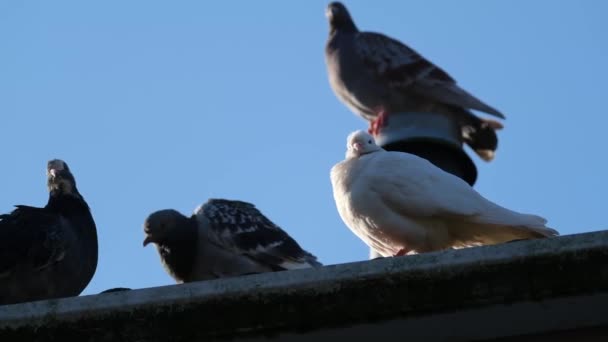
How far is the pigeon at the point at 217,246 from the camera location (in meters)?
8.81

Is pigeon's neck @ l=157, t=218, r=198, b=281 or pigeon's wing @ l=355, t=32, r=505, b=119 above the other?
pigeon's wing @ l=355, t=32, r=505, b=119

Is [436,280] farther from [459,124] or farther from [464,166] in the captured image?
[459,124]

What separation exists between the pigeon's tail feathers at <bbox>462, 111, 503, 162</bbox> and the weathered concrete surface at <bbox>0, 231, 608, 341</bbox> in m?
8.85

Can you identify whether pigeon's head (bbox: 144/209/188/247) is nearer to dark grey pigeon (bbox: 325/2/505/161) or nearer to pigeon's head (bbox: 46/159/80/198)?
pigeon's head (bbox: 46/159/80/198)

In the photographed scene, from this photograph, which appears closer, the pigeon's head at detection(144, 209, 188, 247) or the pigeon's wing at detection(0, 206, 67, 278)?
the pigeon's wing at detection(0, 206, 67, 278)

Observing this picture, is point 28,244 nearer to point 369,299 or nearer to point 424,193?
point 424,193

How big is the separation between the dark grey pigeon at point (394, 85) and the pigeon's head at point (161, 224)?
198 inches

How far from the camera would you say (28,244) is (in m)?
8.04

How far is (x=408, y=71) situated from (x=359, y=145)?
6.88 m

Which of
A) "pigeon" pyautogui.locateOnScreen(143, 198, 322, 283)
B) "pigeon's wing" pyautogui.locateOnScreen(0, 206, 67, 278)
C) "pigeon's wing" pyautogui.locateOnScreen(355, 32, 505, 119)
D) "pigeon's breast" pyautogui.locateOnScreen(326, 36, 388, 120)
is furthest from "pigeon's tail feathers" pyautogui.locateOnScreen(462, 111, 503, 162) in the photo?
"pigeon's wing" pyautogui.locateOnScreen(0, 206, 67, 278)

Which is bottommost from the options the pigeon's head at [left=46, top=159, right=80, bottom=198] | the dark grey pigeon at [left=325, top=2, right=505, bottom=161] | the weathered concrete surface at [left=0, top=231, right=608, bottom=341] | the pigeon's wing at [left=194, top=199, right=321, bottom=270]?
the weathered concrete surface at [left=0, top=231, right=608, bottom=341]

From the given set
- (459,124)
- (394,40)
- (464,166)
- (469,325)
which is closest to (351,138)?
(464,166)

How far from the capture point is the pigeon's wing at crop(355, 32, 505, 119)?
14594 mm

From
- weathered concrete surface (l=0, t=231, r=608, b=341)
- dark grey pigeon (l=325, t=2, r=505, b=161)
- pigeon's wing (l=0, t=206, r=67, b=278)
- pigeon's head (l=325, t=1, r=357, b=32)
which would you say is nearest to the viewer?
weathered concrete surface (l=0, t=231, r=608, b=341)
